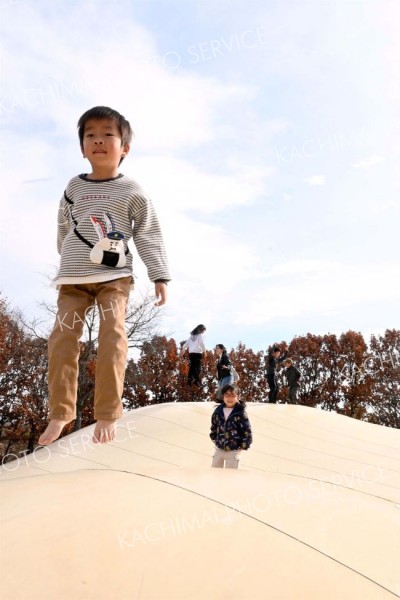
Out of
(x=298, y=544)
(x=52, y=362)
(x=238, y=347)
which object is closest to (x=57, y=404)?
(x=52, y=362)

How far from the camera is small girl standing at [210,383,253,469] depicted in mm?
5383

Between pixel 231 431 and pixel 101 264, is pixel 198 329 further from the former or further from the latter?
pixel 101 264

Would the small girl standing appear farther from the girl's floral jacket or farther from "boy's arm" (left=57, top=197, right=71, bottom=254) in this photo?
"boy's arm" (left=57, top=197, right=71, bottom=254)

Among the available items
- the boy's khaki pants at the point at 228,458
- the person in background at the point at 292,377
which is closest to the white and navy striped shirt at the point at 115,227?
the boy's khaki pants at the point at 228,458

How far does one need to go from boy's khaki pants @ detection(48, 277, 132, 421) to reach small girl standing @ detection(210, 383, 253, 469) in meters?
2.80

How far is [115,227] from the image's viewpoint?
289 centimetres

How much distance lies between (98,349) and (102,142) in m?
1.18

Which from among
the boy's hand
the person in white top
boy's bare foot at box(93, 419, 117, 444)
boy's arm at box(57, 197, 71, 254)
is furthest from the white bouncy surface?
the person in white top

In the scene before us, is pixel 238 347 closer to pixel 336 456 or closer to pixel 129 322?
pixel 129 322

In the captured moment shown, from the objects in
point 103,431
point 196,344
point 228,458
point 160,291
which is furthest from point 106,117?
point 196,344

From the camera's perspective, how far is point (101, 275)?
2803 millimetres

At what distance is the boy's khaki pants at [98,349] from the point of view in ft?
8.57

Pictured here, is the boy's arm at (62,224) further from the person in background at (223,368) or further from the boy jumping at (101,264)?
the person in background at (223,368)

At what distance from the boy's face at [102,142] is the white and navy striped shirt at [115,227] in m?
0.16
